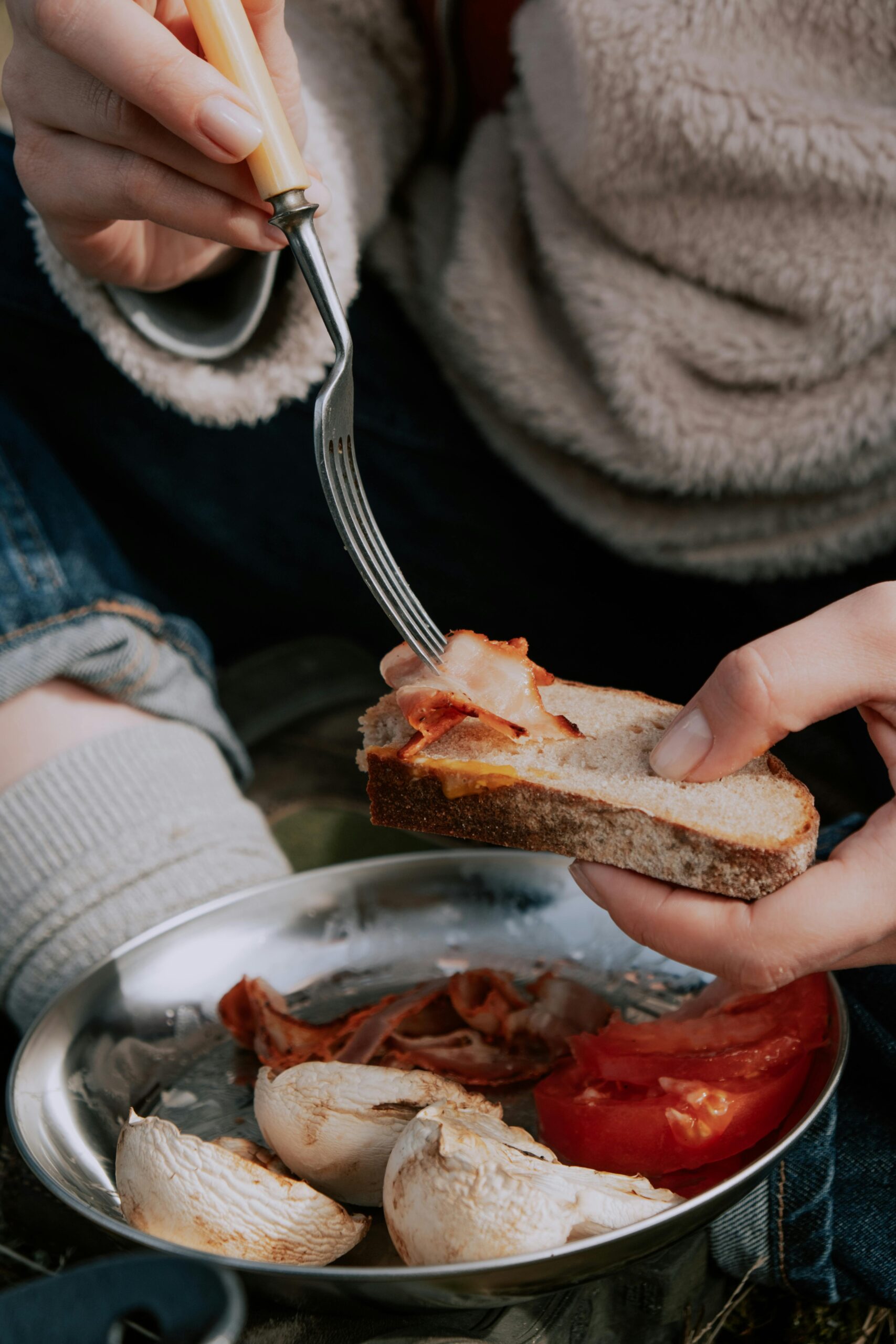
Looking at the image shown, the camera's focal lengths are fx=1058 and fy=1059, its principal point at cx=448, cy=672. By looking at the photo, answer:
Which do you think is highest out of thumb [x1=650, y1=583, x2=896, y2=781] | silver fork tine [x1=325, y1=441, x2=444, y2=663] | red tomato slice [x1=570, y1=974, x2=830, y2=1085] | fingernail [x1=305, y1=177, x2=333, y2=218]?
fingernail [x1=305, y1=177, x2=333, y2=218]

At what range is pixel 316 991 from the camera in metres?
1.12

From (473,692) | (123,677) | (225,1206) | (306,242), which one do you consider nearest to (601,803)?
(473,692)

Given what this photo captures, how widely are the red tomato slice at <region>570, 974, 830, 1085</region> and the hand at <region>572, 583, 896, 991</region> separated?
0.06 m

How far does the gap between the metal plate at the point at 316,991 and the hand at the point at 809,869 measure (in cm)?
11

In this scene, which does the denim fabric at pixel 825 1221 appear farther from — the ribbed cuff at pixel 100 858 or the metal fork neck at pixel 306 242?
the metal fork neck at pixel 306 242

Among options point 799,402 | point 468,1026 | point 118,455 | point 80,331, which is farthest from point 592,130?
point 468,1026

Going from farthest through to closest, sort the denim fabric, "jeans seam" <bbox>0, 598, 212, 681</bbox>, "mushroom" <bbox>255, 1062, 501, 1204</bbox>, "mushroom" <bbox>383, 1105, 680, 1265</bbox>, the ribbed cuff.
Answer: "jeans seam" <bbox>0, 598, 212, 681</bbox>
the ribbed cuff
the denim fabric
"mushroom" <bbox>255, 1062, 501, 1204</bbox>
"mushroom" <bbox>383, 1105, 680, 1265</bbox>

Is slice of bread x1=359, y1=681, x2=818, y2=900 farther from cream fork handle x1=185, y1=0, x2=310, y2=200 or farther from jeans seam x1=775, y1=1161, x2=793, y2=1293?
cream fork handle x1=185, y1=0, x2=310, y2=200

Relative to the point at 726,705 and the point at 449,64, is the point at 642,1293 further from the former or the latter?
the point at 449,64

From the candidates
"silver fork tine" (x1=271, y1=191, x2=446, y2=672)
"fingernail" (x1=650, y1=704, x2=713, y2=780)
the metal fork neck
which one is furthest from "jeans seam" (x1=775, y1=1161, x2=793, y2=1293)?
A: the metal fork neck

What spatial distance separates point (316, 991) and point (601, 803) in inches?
17.0

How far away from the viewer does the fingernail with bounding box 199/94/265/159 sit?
2.72ft

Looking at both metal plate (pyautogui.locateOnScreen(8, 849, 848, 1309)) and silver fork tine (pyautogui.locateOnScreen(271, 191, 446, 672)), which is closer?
metal plate (pyautogui.locateOnScreen(8, 849, 848, 1309))

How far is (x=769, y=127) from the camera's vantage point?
1.20 meters
